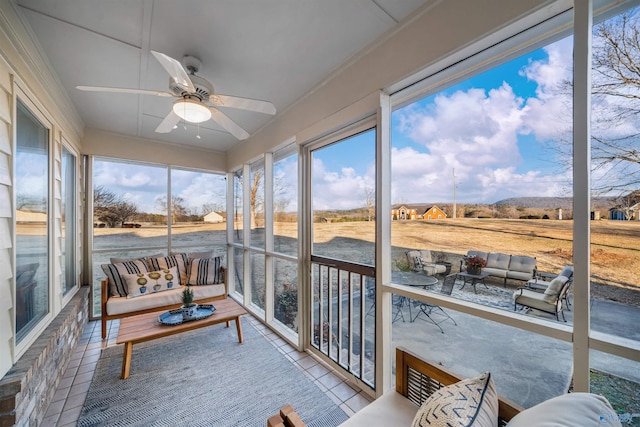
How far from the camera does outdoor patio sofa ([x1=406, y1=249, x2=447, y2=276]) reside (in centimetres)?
162

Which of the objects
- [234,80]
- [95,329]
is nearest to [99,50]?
[234,80]

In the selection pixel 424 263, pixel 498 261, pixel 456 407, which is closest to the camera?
pixel 456 407

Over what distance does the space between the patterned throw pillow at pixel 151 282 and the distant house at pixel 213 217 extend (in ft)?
3.63

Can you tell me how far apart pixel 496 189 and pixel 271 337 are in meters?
2.72

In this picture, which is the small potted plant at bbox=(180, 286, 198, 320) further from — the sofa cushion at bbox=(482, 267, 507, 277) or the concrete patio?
the sofa cushion at bbox=(482, 267, 507, 277)

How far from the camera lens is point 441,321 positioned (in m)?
1.60

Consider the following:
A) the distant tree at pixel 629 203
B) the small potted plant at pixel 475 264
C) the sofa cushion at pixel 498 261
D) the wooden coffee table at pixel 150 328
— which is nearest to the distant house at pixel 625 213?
the distant tree at pixel 629 203

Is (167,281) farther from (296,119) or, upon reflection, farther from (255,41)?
(255,41)

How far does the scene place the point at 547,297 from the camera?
3.89ft

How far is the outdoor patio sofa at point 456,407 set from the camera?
698 millimetres

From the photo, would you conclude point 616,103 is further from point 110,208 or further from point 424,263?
point 110,208

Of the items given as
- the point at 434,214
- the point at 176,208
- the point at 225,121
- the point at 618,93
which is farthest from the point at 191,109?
the point at 176,208

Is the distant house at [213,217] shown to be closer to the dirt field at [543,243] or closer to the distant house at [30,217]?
the distant house at [30,217]

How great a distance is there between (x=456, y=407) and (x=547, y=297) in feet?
2.52
